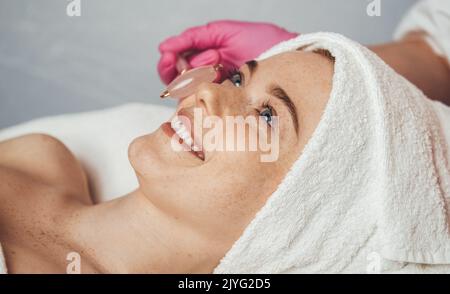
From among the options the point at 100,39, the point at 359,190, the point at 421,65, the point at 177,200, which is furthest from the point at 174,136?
the point at 421,65

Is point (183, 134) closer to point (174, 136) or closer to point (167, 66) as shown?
point (174, 136)

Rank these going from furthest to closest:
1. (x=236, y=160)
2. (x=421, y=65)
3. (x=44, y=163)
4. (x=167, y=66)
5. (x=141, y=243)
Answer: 1. (x=421, y=65)
2. (x=167, y=66)
3. (x=44, y=163)
4. (x=141, y=243)
5. (x=236, y=160)

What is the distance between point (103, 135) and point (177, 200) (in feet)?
1.65

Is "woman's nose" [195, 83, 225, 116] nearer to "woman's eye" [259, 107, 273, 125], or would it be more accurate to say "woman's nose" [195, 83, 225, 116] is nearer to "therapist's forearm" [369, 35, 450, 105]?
"woman's eye" [259, 107, 273, 125]

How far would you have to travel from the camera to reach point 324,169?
38.1 inches

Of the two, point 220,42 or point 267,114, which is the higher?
point 220,42

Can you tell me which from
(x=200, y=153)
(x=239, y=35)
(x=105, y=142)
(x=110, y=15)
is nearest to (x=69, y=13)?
(x=110, y=15)

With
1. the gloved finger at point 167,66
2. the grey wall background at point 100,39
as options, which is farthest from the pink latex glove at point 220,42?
the grey wall background at point 100,39

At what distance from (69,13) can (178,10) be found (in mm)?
338

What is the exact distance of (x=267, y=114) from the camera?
99 cm

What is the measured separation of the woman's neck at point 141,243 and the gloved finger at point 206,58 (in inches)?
19.0

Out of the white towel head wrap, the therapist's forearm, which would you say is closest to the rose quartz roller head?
the white towel head wrap
